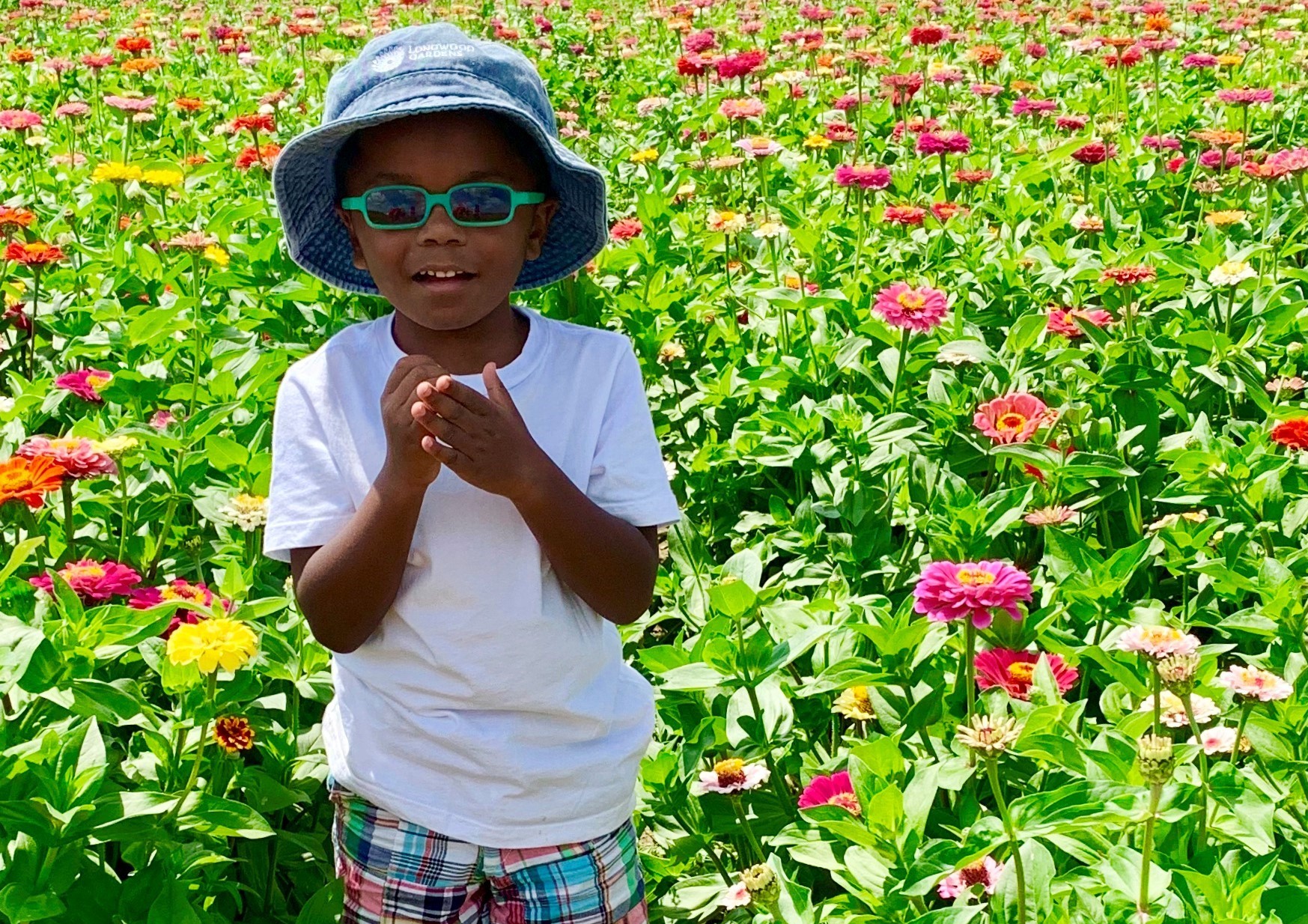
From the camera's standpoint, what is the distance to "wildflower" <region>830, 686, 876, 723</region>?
6.61 feet

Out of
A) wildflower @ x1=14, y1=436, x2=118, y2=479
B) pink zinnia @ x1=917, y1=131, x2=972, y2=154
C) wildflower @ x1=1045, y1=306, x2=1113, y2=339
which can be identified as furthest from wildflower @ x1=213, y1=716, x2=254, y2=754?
pink zinnia @ x1=917, y1=131, x2=972, y2=154

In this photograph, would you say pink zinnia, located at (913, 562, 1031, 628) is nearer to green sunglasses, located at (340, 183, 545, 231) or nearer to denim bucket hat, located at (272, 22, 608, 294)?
denim bucket hat, located at (272, 22, 608, 294)

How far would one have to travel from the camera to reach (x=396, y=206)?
1.37 metres

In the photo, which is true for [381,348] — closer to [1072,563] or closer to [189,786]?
[189,786]

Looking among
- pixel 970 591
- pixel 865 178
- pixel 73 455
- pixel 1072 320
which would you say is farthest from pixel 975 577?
pixel 865 178

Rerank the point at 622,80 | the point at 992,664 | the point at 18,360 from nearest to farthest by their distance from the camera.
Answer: the point at 992,664 → the point at 18,360 → the point at 622,80

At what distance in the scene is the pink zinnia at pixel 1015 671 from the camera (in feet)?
6.48

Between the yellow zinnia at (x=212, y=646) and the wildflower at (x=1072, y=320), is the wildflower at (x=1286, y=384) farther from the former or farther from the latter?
the yellow zinnia at (x=212, y=646)

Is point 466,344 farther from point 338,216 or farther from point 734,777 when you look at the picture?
point 734,777

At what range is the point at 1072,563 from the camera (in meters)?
2.18

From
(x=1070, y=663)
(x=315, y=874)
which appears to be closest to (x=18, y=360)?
(x=315, y=874)

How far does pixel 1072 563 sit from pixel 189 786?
4.17ft

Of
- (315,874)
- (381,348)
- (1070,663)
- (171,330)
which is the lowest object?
(315,874)

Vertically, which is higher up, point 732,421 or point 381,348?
point 381,348
